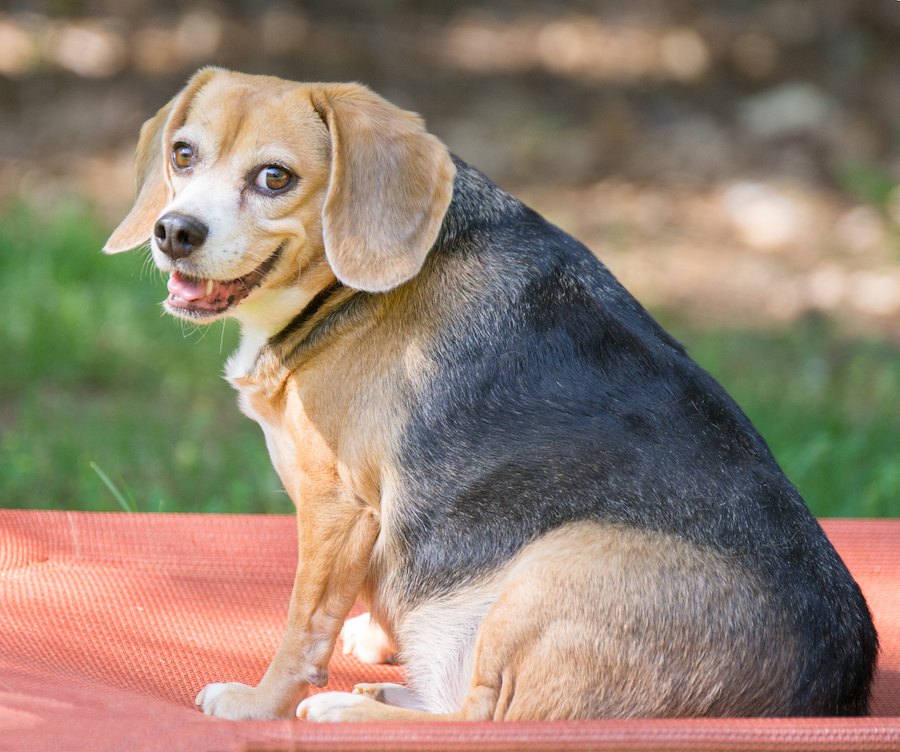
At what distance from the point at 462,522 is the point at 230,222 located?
0.73 m

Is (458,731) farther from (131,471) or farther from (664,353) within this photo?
(131,471)

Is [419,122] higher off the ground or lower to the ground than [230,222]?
higher

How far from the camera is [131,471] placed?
4445 millimetres

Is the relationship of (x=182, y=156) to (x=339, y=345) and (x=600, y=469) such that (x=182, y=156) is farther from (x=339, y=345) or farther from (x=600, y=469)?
(x=600, y=469)

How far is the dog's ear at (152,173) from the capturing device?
2732 mm

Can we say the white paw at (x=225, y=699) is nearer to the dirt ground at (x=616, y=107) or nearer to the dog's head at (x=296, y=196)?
the dog's head at (x=296, y=196)

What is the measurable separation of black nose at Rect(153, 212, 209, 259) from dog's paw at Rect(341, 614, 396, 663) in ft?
3.24

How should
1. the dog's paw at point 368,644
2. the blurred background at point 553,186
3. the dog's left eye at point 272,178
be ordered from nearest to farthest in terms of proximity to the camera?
the dog's left eye at point 272,178
the dog's paw at point 368,644
the blurred background at point 553,186

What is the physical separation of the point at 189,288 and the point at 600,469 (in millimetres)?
886

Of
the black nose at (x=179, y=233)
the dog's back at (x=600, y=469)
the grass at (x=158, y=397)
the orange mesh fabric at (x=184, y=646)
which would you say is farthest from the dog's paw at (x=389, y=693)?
the grass at (x=158, y=397)

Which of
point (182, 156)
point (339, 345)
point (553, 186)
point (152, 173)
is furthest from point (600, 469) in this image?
point (553, 186)

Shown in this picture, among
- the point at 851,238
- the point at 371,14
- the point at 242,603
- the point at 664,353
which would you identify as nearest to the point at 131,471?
→ the point at 242,603

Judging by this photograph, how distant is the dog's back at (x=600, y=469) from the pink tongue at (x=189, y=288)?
0.39 m

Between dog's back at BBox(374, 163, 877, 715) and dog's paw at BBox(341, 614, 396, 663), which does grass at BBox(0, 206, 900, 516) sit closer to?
dog's paw at BBox(341, 614, 396, 663)
